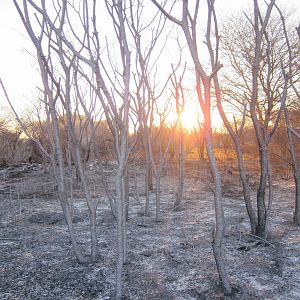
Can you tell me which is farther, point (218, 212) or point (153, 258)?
point (153, 258)

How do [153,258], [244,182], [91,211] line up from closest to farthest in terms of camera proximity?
1. [91,211]
2. [153,258]
3. [244,182]

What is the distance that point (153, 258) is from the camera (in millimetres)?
3217

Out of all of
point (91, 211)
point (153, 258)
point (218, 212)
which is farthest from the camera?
point (153, 258)

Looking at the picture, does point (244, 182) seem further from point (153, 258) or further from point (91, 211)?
point (91, 211)

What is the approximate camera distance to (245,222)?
4.50 meters

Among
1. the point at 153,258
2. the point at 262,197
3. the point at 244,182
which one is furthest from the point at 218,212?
the point at 262,197

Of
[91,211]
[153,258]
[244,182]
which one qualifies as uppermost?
[244,182]

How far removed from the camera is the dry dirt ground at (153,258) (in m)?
2.55

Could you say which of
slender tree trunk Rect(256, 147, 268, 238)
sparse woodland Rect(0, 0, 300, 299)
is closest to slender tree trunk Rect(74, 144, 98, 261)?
sparse woodland Rect(0, 0, 300, 299)

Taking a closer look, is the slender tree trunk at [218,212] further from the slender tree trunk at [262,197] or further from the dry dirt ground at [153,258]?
the slender tree trunk at [262,197]

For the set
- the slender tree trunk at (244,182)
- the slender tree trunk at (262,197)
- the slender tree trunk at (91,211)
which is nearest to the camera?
Answer: the slender tree trunk at (91,211)

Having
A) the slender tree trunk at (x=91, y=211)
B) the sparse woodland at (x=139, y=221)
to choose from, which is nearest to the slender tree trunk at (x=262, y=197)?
the sparse woodland at (x=139, y=221)

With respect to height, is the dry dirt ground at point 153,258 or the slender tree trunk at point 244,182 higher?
the slender tree trunk at point 244,182

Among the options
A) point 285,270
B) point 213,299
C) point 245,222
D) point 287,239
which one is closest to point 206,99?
point 213,299
